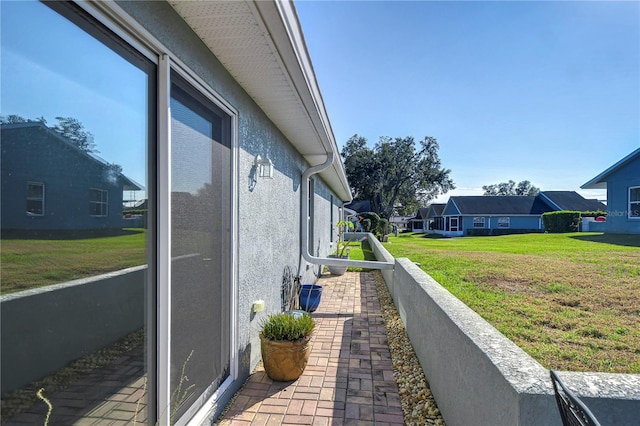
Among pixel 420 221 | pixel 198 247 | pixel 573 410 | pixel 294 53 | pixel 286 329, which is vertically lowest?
pixel 420 221

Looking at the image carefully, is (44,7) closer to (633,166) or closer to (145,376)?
(145,376)

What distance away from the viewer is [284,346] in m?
3.61

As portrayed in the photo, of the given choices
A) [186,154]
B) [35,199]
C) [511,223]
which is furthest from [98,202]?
[511,223]

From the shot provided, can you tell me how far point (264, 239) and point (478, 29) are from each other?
30.1ft

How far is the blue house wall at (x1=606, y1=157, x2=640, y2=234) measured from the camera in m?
18.5

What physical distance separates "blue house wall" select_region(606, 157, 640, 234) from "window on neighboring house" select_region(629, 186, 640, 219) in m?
0.14

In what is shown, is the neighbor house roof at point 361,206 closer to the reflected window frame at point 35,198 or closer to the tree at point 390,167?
the tree at point 390,167

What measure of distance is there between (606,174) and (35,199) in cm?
2737

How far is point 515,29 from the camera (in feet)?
28.5

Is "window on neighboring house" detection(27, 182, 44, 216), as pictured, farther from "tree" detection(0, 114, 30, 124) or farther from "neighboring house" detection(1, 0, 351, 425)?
"tree" detection(0, 114, 30, 124)

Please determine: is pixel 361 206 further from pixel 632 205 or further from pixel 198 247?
pixel 198 247

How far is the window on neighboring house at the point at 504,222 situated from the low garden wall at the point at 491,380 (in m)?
41.9

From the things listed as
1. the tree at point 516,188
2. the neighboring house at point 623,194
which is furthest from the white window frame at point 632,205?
the tree at point 516,188

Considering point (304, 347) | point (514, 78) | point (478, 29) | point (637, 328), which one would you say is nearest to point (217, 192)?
point (304, 347)
